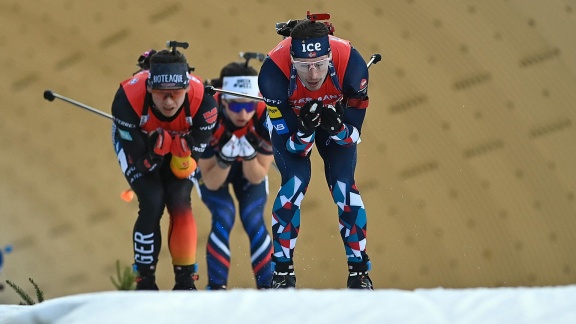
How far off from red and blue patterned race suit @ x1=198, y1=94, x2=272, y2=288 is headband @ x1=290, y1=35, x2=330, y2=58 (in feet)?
7.33

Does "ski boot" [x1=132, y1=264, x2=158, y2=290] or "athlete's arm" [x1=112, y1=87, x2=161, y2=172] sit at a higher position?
"athlete's arm" [x1=112, y1=87, x2=161, y2=172]

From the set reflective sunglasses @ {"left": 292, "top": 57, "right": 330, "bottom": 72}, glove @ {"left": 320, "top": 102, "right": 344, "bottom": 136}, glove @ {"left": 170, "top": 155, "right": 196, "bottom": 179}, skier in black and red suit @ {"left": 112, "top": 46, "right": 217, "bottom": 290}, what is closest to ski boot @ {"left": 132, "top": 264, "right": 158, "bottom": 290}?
skier in black and red suit @ {"left": 112, "top": 46, "right": 217, "bottom": 290}

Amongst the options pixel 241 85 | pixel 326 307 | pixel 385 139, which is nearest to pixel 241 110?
pixel 241 85

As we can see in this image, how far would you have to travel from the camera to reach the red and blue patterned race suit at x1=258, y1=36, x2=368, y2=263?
6.38 meters

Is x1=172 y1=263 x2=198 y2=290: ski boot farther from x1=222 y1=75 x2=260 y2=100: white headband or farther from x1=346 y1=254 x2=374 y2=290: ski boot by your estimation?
x1=222 y1=75 x2=260 y2=100: white headband

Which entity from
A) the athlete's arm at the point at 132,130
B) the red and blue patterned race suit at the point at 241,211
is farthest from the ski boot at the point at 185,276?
the red and blue patterned race suit at the point at 241,211

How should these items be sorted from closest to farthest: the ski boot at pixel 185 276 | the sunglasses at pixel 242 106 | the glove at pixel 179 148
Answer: the glove at pixel 179 148 → the ski boot at pixel 185 276 → the sunglasses at pixel 242 106

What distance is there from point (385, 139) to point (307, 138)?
4500 mm

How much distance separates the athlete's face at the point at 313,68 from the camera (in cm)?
621

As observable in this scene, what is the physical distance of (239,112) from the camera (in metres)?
8.38

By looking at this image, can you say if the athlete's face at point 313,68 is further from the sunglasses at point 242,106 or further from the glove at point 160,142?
the sunglasses at point 242,106

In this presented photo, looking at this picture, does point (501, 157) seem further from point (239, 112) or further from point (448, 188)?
point (239, 112)

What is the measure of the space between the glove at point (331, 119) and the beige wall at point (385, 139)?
13.9ft

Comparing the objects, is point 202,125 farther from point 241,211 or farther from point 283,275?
point 241,211
